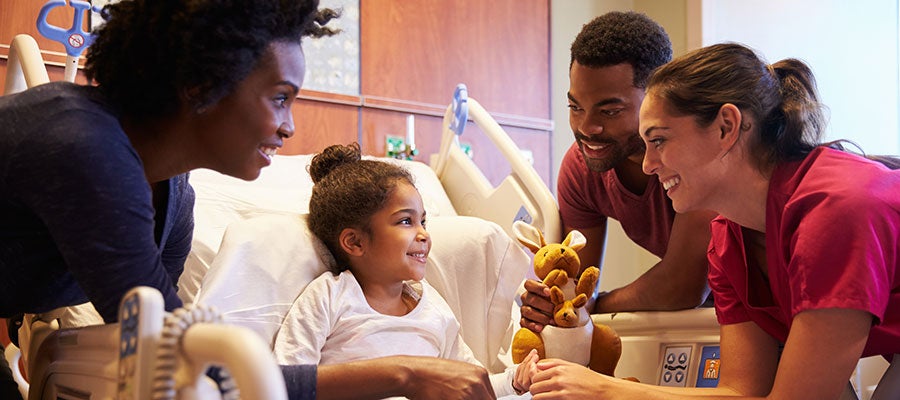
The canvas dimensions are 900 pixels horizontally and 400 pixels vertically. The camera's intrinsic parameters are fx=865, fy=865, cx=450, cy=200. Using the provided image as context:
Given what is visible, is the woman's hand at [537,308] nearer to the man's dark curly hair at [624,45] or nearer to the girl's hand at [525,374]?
the girl's hand at [525,374]

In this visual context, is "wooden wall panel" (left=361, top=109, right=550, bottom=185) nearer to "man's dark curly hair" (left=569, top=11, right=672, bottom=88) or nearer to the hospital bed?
the hospital bed

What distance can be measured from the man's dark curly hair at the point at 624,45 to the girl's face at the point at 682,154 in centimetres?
56

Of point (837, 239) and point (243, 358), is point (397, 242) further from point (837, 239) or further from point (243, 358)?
point (243, 358)

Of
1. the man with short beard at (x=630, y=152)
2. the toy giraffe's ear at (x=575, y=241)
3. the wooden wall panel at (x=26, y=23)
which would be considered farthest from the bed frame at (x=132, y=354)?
the man with short beard at (x=630, y=152)

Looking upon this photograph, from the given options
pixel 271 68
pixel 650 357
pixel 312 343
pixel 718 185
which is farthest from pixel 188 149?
pixel 650 357

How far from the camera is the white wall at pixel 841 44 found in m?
4.64

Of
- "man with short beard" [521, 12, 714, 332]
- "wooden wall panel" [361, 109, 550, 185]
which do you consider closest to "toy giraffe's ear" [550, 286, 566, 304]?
"man with short beard" [521, 12, 714, 332]

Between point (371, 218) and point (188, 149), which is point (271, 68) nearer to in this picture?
Result: point (188, 149)

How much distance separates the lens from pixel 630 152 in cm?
235

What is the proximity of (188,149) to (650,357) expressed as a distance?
1.46 meters

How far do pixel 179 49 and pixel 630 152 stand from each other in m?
1.42

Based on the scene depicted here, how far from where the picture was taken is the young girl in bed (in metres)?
1.92

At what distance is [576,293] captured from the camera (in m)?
2.08

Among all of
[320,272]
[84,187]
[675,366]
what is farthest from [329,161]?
[84,187]
